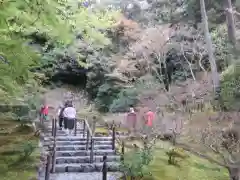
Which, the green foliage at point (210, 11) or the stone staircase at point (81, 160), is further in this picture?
the green foliage at point (210, 11)

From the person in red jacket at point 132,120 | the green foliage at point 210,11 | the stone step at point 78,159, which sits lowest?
the stone step at point 78,159

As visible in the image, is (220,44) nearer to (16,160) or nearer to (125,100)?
(125,100)

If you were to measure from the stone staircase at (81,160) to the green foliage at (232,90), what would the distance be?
502cm

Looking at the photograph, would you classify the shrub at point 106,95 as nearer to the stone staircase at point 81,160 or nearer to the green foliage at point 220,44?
the green foliage at point 220,44

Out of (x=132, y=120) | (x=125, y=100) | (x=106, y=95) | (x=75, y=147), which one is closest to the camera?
(x=75, y=147)

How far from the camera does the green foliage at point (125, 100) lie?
20.5 metres

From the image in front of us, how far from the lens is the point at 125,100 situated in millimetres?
20781

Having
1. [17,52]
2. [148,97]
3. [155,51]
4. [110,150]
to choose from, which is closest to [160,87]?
[148,97]

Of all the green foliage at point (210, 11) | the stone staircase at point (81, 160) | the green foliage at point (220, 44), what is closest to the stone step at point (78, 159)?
the stone staircase at point (81, 160)

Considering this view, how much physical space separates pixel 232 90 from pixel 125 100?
9096mm

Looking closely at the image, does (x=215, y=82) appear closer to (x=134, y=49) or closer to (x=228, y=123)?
(x=228, y=123)

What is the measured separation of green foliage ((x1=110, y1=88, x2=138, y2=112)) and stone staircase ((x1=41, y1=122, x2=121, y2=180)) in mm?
9957

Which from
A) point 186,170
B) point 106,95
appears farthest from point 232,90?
point 106,95

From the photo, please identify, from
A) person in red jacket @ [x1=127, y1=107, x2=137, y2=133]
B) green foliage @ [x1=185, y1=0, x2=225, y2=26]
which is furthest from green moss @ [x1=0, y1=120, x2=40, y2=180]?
green foliage @ [x1=185, y1=0, x2=225, y2=26]
